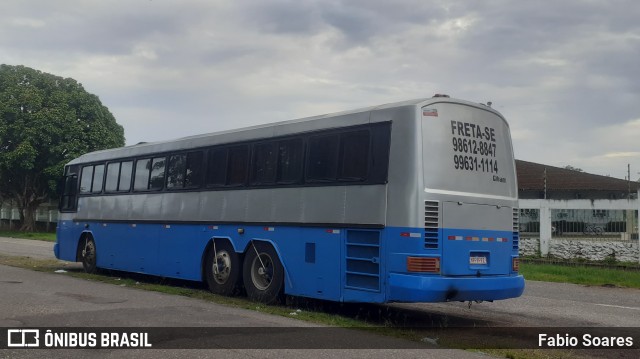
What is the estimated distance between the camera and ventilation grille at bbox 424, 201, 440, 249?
31.9ft

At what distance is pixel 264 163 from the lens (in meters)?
12.5

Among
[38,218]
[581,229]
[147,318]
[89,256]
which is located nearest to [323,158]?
[147,318]

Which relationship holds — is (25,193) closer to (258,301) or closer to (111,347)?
(258,301)

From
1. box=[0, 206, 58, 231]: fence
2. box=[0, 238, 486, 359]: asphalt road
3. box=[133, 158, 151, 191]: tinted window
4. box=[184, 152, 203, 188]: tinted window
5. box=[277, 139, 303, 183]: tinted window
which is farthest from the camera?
box=[0, 206, 58, 231]: fence

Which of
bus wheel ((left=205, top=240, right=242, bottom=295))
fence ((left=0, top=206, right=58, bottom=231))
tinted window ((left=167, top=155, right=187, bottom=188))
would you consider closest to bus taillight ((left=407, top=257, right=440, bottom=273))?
bus wheel ((left=205, top=240, right=242, bottom=295))

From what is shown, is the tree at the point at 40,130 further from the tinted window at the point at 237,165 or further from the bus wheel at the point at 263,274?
the bus wheel at the point at 263,274

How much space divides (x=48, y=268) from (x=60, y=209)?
5.47ft

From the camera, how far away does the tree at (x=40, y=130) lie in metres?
45.6

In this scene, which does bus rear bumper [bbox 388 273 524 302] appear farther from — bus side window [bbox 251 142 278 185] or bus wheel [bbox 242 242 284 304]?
bus side window [bbox 251 142 278 185]

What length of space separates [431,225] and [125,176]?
30.6ft

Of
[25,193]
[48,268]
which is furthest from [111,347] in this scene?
[25,193]

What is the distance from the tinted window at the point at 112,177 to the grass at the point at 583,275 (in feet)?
37.4

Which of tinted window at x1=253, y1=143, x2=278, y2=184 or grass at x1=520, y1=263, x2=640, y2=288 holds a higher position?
tinted window at x1=253, y1=143, x2=278, y2=184

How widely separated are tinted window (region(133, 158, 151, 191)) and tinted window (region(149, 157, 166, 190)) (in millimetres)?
187
